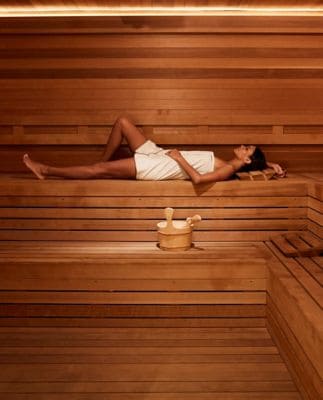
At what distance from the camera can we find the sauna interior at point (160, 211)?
2.63 metres

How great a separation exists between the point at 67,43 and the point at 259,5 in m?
1.85

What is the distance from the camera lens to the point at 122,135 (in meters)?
4.36

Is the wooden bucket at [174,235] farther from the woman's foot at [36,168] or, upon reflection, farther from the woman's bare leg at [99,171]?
the woman's foot at [36,168]

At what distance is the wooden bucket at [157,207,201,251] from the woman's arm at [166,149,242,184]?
1.55ft

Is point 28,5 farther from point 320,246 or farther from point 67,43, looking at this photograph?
point 320,246

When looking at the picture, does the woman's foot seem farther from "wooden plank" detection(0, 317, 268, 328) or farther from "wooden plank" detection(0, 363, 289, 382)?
"wooden plank" detection(0, 363, 289, 382)

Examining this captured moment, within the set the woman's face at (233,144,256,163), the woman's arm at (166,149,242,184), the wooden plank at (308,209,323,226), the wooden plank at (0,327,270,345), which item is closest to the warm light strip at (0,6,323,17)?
the woman's face at (233,144,256,163)

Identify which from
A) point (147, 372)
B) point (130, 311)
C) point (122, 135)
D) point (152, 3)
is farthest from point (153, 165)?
point (147, 372)

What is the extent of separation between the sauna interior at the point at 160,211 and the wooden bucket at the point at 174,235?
3.6 inches

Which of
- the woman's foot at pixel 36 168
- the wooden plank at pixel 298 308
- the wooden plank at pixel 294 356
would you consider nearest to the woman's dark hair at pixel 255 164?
the wooden plank at pixel 298 308

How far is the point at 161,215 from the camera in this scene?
3854 mm

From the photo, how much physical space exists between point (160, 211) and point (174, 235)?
1.60ft

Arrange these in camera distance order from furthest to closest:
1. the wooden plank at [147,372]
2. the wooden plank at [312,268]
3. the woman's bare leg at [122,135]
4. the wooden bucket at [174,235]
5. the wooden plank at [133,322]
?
the woman's bare leg at [122,135]
the wooden bucket at [174,235]
the wooden plank at [133,322]
the wooden plank at [312,268]
the wooden plank at [147,372]

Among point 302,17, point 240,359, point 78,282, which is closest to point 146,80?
point 302,17
